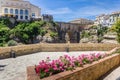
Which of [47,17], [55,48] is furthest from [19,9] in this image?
[55,48]

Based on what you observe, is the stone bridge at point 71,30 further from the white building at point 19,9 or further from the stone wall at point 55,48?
the stone wall at point 55,48

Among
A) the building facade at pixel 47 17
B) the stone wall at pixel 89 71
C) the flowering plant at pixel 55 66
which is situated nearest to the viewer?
the stone wall at pixel 89 71

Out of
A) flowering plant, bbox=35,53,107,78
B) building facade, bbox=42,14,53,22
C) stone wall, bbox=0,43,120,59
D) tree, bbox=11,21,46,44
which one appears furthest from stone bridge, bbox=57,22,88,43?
flowering plant, bbox=35,53,107,78

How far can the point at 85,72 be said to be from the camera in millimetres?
7996

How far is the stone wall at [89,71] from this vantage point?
6292 mm

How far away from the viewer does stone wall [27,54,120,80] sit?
20.6ft

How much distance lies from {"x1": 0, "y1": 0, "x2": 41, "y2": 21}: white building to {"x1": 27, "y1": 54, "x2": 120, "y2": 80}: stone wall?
5529 centimetres

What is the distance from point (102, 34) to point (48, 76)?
60152 mm

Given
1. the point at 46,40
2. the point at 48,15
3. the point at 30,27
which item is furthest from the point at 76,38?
the point at 30,27

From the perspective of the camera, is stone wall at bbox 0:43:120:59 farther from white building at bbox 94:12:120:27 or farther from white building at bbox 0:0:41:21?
white building at bbox 94:12:120:27

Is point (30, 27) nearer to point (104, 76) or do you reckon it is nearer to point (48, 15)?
point (48, 15)

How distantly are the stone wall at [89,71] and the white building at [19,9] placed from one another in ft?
181

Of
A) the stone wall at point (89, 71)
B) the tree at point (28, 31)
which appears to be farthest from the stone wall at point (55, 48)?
the tree at point (28, 31)

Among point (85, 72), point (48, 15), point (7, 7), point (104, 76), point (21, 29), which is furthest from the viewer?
point (48, 15)
